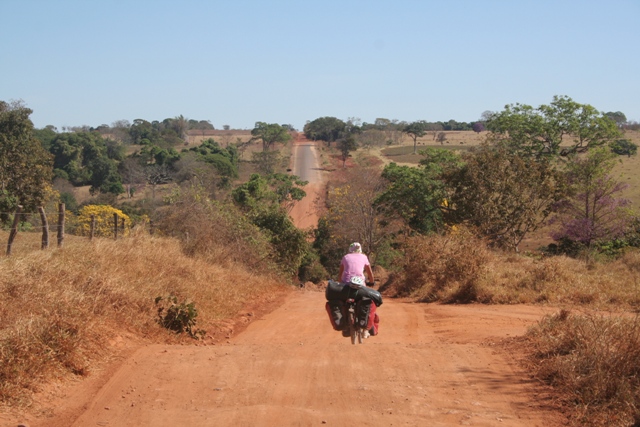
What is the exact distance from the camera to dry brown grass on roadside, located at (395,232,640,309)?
14.3 metres

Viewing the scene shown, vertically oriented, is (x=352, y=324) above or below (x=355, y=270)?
below

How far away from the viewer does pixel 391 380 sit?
25.7 ft

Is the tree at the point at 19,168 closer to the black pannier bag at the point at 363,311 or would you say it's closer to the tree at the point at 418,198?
the tree at the point at 418,198

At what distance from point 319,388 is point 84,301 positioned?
13.7ft

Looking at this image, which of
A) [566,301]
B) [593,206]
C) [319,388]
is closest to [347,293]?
[319,388]

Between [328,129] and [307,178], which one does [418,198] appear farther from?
[328,129]

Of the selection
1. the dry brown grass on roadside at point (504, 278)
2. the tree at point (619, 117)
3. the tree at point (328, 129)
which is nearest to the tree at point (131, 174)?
the tree at point (328, 129)

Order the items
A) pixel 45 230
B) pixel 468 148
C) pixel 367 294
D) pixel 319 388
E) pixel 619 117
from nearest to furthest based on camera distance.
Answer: pixel 319 388 → pixel 367 294 → pixel 45 230 → pixel 468 148 → pixel 619 117

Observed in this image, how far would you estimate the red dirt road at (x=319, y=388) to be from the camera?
21.4 feet

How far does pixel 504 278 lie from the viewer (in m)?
16.3

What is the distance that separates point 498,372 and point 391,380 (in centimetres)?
147

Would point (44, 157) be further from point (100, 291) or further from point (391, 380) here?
point (391, 380)

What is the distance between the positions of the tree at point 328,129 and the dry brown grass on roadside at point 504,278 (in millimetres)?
76605

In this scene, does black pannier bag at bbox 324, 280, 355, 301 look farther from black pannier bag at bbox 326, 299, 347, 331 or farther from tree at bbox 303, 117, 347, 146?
tree at bbox 303, 117, 347, 146
